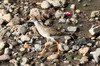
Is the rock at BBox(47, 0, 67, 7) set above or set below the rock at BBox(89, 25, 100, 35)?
above

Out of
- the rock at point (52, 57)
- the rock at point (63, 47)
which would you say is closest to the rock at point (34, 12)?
the rock at point (63, 47)

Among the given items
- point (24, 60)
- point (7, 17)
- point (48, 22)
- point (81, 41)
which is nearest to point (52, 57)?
point (24, 60)

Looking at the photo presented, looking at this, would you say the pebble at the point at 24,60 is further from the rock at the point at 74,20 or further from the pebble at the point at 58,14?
the pebble at the point at 58,14

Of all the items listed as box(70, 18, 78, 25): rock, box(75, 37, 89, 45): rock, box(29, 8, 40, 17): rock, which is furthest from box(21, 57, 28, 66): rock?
box(29, 8, 40, 17): rock

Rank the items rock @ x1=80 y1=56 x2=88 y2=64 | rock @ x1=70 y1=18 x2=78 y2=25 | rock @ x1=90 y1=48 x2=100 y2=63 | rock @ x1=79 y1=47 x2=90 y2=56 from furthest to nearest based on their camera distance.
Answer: rock @ x1=70 y1=18 x2=78 y2=25 < rock @ x1=79 y1=47 x2=90 y2=56 < rock @ x1=80 y1=56 x2=88 y2=64 < rock @ x1=90 y1=48 x2=100 y2=63

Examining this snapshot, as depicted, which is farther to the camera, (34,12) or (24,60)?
(34,12)

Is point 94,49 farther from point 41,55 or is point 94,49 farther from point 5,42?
point 5,42

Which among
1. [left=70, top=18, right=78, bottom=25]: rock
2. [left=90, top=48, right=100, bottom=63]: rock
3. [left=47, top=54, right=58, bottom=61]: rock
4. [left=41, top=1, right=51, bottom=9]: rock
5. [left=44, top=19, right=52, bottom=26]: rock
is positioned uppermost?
[left=41, top=1, right=51, bottom=9]: rock

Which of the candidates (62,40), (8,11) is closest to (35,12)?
(8,11)

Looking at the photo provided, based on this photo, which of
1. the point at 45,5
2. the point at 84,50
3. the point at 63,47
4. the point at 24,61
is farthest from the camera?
the point at 45,5

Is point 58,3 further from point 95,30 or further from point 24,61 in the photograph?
point 24,61

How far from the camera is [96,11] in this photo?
427 inches

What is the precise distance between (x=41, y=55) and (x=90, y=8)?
3.68 m

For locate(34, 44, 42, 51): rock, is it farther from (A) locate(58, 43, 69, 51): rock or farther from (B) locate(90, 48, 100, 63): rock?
(B) locate(90, 48, 100, 63): rock
